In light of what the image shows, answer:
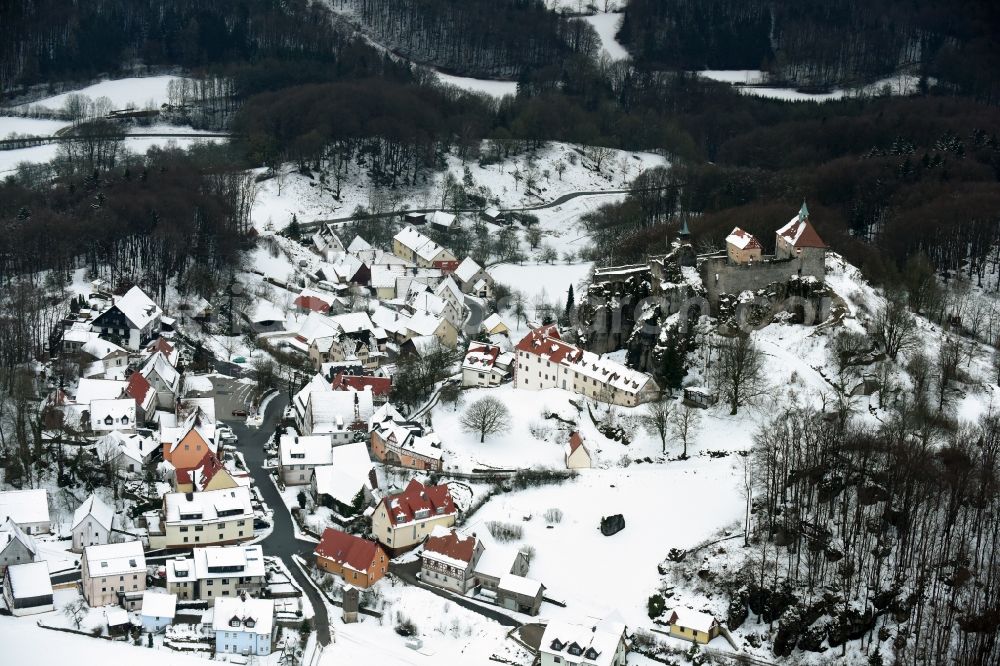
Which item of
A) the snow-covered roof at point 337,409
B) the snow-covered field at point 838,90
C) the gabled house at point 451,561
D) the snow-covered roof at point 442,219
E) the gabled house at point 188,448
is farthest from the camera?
the snow-covered field at point 838,90

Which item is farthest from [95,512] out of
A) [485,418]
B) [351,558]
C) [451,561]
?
[485,418]

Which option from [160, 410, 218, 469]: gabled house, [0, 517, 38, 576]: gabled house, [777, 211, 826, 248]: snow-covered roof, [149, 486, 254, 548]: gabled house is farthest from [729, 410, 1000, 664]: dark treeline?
[0, 517, 38, 576]: gabled house

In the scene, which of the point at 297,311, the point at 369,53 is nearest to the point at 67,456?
the point at 297,311

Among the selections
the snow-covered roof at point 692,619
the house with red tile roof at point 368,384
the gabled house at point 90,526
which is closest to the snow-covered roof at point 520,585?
the snow-covered roof at point 692,619

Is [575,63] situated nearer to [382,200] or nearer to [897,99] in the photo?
[897,99]

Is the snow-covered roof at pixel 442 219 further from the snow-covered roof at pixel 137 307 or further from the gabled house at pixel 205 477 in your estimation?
the gabled house at pixel 205 477

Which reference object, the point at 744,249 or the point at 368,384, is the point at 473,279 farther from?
the point at 744,249

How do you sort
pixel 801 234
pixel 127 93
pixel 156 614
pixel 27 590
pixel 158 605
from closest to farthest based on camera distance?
pixel 156 614 → pixel 27 590 → pixel 158 605 → pixel 801 234 → pixel 127 93
